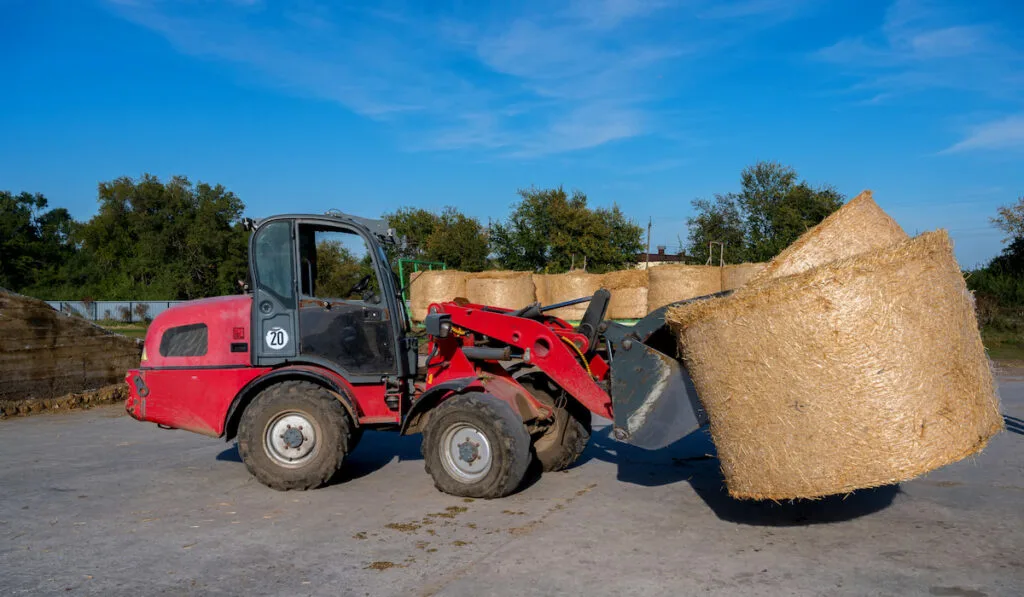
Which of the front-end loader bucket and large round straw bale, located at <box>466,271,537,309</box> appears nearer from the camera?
the front-end loader bucket

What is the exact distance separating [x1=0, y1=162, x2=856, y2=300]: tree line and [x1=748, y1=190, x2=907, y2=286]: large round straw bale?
88.3 feet

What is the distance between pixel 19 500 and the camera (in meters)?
6.78

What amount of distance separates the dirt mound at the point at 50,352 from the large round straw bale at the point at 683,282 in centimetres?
1345

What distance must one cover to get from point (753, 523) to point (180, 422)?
5.20 m

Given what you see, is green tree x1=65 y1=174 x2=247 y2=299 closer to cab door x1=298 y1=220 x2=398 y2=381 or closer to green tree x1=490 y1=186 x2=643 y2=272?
green tree x1=490 y1=186 x2=643 y2=272

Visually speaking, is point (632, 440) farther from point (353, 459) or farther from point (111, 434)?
point (111, 434)

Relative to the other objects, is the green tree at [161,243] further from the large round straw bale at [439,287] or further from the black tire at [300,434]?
the black tire at [300,434]

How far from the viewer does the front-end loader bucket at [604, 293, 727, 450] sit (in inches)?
233

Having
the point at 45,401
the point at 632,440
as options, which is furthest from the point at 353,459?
the point at 45,401

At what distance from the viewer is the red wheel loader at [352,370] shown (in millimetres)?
6680

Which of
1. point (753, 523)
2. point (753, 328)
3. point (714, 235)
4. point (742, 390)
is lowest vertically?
point (753, 523)

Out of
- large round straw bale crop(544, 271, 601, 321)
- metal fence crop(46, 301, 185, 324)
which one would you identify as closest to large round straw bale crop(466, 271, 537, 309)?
large round straw bale crop(544, 271, 601, 321)

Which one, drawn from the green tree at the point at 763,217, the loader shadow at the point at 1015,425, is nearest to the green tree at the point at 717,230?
the green tree at the point at 763,217

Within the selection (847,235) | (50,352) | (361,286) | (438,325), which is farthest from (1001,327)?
(50,352)
